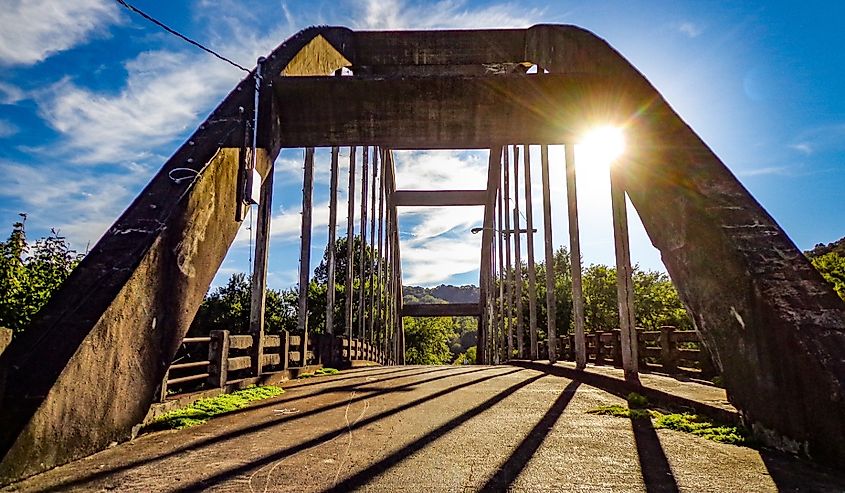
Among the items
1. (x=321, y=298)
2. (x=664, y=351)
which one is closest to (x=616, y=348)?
(x=664, y=351)

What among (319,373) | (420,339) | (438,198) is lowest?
(420,339)

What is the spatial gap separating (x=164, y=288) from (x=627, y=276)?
5.71 m

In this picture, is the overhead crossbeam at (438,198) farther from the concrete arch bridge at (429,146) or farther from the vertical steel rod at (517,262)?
the concrete arch bridge at (429,146)

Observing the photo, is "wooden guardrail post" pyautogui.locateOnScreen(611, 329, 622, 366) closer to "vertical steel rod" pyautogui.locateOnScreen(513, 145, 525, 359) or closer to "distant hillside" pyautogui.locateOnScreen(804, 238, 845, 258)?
"vertical steel rod" pyautogui.locateOnScreen(513, 145, 525, 359)

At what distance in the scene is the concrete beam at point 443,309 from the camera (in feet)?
107

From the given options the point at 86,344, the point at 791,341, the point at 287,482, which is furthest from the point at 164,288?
the point at 791,341

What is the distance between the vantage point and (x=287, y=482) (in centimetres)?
228

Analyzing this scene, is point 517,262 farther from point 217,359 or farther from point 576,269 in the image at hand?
point 217,359

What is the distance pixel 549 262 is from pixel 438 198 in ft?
71.1

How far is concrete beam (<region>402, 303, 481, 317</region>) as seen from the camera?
32.6 metres

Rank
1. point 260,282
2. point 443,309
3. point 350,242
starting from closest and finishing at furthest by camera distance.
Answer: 1. point 260,282
2. point 350,242
3. point 443,309

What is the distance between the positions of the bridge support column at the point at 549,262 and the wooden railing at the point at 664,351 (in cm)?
112

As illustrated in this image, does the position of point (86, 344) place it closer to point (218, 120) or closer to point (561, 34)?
point (218, 120)

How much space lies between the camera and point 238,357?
6020 mm
